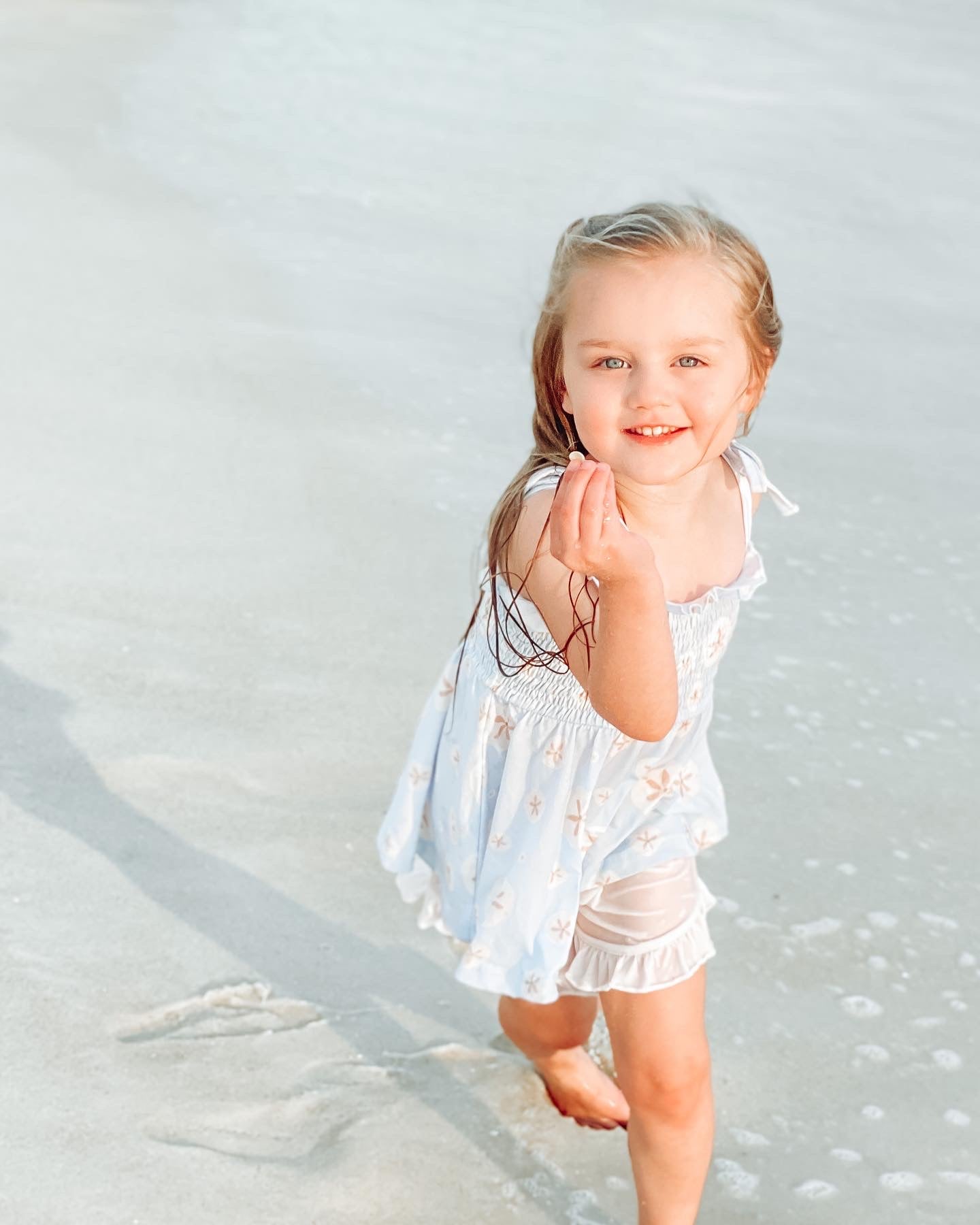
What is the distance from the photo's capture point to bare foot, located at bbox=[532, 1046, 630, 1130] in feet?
7.77

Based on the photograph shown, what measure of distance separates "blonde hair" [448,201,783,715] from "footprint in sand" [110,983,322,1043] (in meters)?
0.78

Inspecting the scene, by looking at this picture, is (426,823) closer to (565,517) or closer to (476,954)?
(476,954)

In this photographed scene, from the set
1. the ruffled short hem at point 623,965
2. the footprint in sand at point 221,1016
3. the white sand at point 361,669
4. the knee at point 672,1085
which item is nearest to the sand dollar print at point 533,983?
the ruffled short hem at point 623,965

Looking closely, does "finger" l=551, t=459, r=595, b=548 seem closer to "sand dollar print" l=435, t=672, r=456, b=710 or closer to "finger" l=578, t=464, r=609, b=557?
"finger" l=578, t=464, r=609, b=557

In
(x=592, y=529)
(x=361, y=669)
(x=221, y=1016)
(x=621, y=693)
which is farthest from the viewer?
(x=361, y=669)

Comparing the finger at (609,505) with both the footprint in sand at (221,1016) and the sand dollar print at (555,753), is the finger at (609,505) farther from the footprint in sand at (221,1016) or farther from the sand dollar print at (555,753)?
the footprint in sand at (221,1016)

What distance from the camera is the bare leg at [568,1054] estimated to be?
7.69 ft

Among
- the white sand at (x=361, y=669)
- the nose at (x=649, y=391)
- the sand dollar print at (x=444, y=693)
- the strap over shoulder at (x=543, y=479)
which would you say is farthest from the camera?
the white sand at (x=361, y=669)

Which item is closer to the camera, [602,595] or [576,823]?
[602,595]

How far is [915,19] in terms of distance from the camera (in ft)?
39.2

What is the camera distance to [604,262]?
6.23ft

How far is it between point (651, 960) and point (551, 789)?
9.7 inches

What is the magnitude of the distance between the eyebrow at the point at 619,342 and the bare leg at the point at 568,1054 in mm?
963

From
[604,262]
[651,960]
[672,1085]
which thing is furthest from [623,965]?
[604,262]
